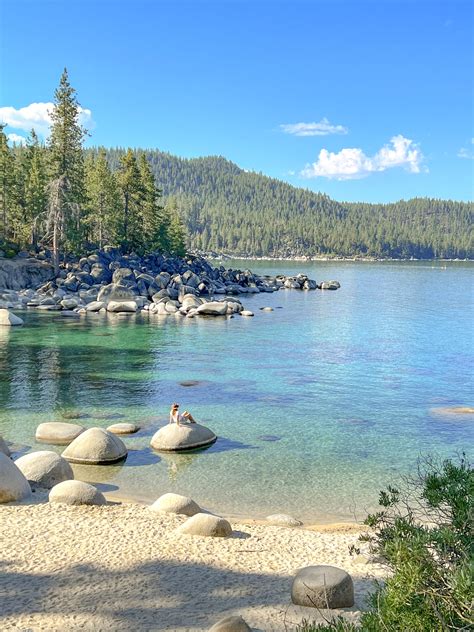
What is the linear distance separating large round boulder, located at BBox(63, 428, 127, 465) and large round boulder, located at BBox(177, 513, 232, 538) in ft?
22.3

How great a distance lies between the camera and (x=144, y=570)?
11297 millimetres

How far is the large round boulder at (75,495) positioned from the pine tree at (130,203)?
7573cm

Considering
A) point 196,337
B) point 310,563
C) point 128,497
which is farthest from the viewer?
point 196,337

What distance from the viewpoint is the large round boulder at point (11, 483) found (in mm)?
14992

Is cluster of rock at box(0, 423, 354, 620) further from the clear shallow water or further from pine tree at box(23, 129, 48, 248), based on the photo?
pine tree at box(23, 129, 48, 248)

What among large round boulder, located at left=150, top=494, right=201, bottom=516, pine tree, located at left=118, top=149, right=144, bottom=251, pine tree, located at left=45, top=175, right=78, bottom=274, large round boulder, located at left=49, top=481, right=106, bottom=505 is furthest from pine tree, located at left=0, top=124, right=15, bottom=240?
large round boulder, located at left=150, top=494, right=201, bottom=516

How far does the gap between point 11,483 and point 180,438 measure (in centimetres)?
691

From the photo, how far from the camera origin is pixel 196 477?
18.6 meters

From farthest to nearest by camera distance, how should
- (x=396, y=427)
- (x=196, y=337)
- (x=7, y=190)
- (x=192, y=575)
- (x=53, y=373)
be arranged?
(x=7, y=190)
(x=196, y=337)
(x=53, y=373)
(x=396, y=427)
(x=192, y=575)

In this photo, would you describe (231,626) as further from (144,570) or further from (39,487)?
(39,487)

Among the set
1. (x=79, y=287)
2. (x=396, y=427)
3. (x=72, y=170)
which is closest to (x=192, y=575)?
(x=396, y=427)

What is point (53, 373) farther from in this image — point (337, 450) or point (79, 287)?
point (79, 287)

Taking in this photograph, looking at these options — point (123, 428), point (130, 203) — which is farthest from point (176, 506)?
point (130, 203)

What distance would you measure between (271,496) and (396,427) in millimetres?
8791
